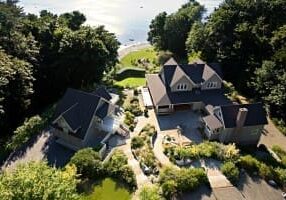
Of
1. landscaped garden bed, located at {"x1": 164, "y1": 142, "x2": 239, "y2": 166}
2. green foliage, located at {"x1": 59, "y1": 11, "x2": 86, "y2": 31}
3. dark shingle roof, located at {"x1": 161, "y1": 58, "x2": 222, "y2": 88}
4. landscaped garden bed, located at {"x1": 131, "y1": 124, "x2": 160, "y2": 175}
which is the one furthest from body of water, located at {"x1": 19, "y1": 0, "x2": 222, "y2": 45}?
landscaped garden bed, located at {"x1": 164, "y1": 142, "x2": 239, "y2": 166}

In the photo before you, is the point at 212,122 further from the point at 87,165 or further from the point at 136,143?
the point at 87,165

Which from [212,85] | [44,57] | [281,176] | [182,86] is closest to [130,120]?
[182,86]

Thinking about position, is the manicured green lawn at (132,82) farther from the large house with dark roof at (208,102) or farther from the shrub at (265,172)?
the shrub at (265,172)

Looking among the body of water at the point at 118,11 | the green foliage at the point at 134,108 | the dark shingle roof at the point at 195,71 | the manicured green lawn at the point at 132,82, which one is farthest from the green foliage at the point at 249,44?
the body of water at the point at 118,11

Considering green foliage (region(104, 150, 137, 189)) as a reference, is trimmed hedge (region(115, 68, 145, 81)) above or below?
above

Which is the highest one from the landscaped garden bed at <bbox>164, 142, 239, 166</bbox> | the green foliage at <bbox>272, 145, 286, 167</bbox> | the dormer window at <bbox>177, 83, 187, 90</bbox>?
the dormer window at <bbox>177, 83, 187, 90</bbox>

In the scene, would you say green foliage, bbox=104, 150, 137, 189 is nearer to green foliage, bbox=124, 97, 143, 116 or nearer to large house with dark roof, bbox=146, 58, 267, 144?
green foliage, bbox=124, 97, 143, 116

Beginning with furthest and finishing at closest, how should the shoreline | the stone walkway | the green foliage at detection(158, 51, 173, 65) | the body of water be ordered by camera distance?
1. the body of water
2. the shoreline
3. the green foliage at detection(158, 51, 173, 65)
4. the stone walkway
